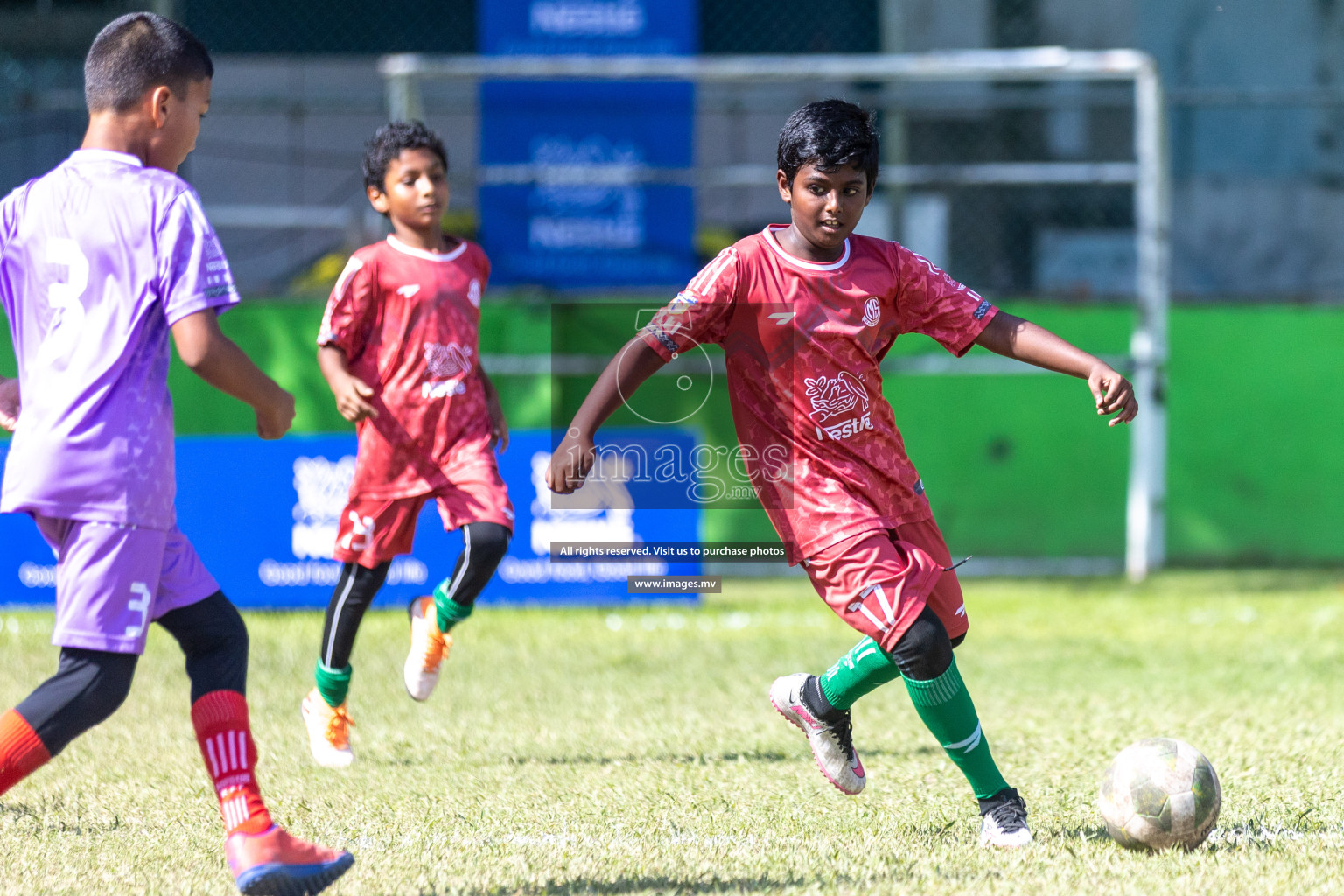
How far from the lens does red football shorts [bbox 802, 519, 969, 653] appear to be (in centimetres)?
360

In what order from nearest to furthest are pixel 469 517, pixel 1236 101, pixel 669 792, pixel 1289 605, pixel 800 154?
pixel 800 154
pixel 669 792
pixel 469 517
pixel 1289 605
pixel 1236 101

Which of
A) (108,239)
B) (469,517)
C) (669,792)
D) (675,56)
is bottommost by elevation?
(669,792)

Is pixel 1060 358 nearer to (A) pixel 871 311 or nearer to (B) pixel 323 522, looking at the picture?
(A) pixel 871 311

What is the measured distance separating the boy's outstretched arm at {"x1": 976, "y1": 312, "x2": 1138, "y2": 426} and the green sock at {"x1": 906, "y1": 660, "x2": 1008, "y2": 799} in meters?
0.75

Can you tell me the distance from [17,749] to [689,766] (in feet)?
7.31

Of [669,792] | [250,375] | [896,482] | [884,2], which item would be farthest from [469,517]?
[884,2]

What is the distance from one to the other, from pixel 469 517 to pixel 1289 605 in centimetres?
556

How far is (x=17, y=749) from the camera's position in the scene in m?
2.99

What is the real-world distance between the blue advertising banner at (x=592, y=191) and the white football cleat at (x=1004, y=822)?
621 cm

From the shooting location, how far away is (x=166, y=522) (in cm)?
304

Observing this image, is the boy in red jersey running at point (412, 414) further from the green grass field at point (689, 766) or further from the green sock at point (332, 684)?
the green grass field at point (689, 766)

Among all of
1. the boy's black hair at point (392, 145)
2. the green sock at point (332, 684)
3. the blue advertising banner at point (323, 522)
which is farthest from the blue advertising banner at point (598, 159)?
the green sock at point (332, 684)

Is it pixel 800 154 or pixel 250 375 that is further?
pixel 800 154

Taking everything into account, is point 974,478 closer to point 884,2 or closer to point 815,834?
point 884,2
